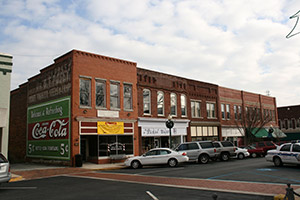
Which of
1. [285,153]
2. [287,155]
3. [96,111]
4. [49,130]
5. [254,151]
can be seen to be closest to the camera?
[287,155]

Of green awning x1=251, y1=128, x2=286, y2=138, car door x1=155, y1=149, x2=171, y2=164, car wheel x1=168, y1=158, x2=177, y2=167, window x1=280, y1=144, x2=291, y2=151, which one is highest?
green awning x1=251, y1=128, x2=286, y2=138

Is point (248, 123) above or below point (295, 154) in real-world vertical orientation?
above

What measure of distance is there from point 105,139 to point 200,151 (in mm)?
7958

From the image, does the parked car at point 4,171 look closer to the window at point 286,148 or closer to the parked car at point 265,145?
the window at point 286,148

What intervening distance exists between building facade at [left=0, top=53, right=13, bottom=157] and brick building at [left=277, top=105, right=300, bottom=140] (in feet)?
170

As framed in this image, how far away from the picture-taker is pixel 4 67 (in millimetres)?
18203

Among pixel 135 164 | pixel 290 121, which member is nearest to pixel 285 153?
pixel 135 164

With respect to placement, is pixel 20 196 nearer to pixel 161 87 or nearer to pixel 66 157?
pixel 66 157

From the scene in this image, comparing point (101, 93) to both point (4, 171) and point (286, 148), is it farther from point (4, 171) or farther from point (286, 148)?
point (286, 148)

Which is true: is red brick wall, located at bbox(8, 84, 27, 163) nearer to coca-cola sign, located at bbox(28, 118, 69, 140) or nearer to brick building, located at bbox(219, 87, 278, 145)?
coca-cola sign, located at bbox(28, 118, 69, 140)

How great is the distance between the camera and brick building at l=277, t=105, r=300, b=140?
5538cm

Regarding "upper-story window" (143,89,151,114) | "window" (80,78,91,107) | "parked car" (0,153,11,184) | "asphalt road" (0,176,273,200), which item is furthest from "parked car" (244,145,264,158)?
"parked car" (0,153,11,184)

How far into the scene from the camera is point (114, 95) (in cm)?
2548

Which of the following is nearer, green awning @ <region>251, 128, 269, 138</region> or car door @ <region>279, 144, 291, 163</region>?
car door @ <region>279, 144, 291, 163</region>
